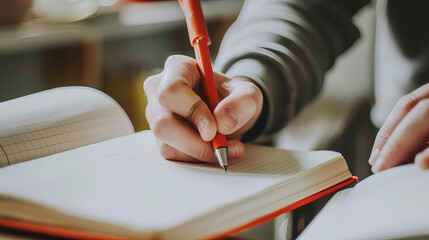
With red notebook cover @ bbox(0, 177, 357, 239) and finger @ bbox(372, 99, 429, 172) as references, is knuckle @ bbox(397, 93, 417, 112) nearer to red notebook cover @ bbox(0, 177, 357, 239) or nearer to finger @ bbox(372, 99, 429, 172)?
finger @ bbox(372, 99, 429, 172)

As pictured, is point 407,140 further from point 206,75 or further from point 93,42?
point 93,42

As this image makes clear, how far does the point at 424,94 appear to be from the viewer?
0.36m

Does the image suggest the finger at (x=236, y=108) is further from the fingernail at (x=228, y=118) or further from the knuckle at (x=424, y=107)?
the knuckle at (x=424, y=107)

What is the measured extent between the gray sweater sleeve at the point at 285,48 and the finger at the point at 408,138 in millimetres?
137

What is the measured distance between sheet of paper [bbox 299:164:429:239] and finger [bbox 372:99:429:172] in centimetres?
2

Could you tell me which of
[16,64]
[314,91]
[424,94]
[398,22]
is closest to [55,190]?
[424,94]

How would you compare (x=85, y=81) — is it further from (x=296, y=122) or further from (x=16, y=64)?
(x=296, y=122)

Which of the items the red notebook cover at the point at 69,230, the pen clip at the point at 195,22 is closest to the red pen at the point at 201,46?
the pen clip at the point at 195,22

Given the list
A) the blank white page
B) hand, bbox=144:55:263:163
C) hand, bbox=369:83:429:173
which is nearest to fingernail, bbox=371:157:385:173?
hand, bbox=369:83:429:173

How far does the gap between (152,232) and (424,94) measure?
26 cm

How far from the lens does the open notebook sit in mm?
235

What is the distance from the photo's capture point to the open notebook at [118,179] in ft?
0.77

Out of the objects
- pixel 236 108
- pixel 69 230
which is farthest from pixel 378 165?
pixel 69 230

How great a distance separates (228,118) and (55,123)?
148 millimetres
